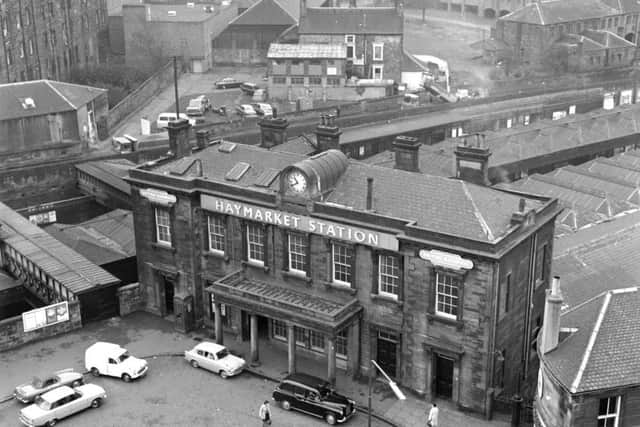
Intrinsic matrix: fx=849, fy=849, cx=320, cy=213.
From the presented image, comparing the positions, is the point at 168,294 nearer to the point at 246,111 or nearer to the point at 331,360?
the point at 331,360

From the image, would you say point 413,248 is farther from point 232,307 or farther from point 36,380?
point 36,380

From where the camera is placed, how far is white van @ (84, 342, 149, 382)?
42.8 meters

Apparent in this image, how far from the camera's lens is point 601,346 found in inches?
1267

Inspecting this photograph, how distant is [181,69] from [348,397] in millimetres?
82408

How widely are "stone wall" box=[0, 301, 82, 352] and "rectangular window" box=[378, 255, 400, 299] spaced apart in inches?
713

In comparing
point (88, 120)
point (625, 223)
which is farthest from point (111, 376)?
point (88, 120)

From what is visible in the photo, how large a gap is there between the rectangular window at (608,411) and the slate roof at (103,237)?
110 ft

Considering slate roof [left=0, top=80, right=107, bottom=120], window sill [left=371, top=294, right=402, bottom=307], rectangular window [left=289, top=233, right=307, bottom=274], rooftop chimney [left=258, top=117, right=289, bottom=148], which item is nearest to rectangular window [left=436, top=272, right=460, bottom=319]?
window sill [left=371, top=294, right=402, bottom=307]

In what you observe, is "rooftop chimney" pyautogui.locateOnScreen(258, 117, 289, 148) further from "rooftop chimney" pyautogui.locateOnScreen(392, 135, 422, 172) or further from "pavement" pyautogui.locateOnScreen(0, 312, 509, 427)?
"pavement" pyautogui.locateOnScreen(0, 312, 509, 427)

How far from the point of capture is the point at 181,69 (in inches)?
4569

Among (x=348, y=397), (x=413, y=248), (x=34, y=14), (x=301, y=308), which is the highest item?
(x=34, y=14)

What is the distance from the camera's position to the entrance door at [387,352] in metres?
42.2

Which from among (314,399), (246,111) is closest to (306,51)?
(246,111)

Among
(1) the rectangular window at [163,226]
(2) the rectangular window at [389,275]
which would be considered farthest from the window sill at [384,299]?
(1) the rectangular window at [163,226]
